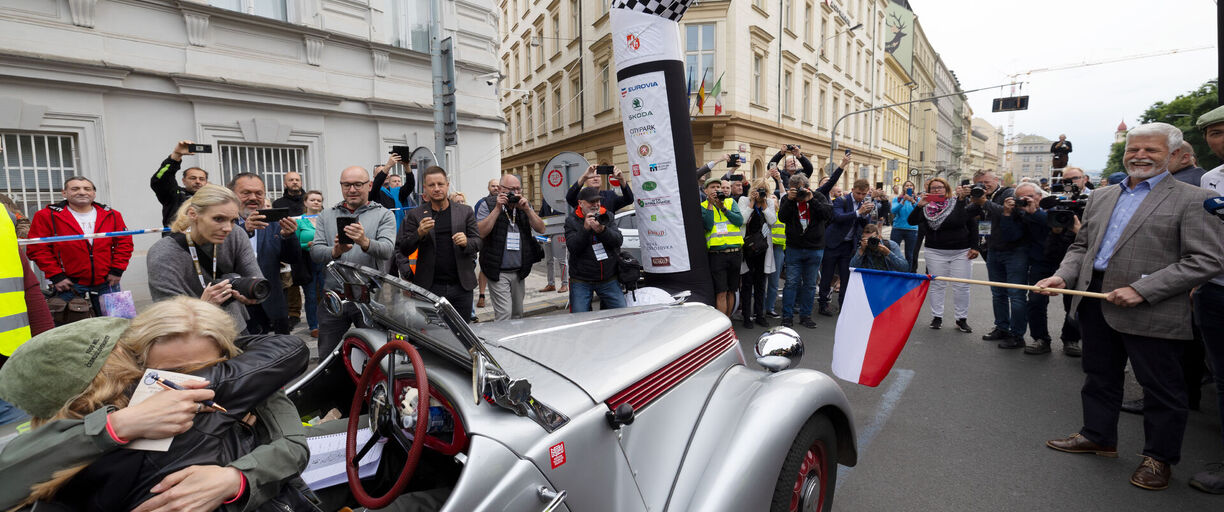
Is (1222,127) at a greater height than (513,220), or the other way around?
(1222,127)

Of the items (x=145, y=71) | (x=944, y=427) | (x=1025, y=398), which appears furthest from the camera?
(x=145, y=71)

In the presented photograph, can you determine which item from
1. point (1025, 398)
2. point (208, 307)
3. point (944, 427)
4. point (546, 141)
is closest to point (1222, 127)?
point (1025, 398)

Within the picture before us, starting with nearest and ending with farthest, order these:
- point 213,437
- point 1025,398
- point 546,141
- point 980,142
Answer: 1. point 213,437
2. point 1025,398
3. point 546,141
4. point 980,142

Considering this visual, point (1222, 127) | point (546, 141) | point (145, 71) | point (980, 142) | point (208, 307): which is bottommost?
point (208, 307)

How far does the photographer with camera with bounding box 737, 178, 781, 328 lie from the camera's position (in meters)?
6.70

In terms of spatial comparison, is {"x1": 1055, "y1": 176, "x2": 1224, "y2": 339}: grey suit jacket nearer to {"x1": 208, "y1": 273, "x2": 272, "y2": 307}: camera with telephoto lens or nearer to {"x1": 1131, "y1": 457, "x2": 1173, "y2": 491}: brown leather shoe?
{"x1": 1131, "y1": 457, "x2": 1173, "y2": 491}: brown leather shoe

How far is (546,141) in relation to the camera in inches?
1061

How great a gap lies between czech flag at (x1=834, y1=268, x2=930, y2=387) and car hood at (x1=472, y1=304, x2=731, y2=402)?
45.0 inches

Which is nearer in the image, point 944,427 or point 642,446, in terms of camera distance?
point 642,446

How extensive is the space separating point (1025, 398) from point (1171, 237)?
1.76 m

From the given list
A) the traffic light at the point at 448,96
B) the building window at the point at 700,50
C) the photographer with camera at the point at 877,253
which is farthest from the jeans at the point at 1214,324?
the building window at the point at 700,50

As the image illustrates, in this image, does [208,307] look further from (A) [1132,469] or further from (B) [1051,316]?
(B) [1051,316]

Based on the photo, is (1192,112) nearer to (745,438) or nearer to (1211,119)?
(1211,119)

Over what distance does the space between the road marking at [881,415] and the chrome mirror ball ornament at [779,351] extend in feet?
3.41
